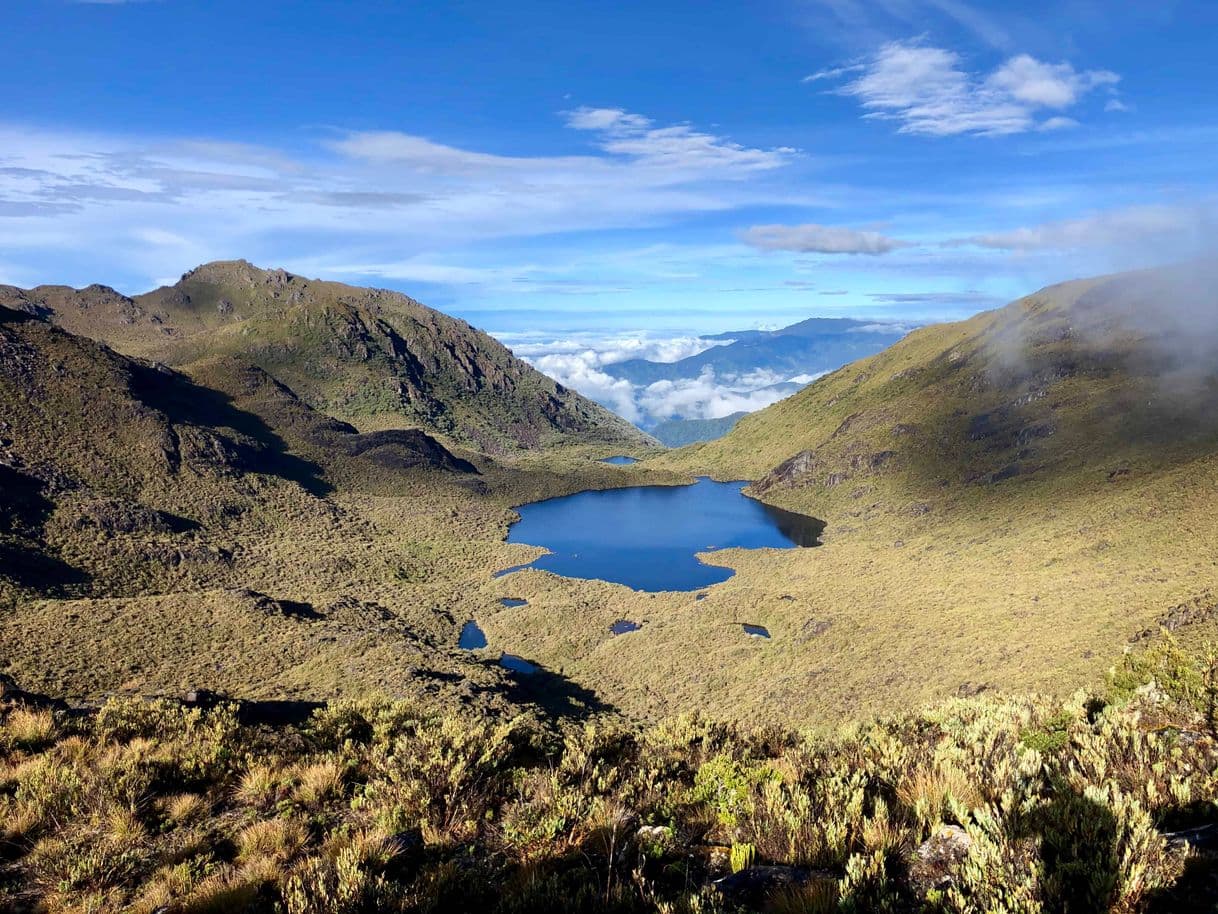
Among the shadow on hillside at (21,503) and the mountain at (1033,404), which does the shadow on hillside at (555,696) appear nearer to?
the shadow on hillside at (21,503)

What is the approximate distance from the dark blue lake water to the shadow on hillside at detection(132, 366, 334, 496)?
43.7 meters

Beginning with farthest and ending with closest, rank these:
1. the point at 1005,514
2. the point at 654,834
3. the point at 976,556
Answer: the point at 1005,514, the point at 976,556, the point at 654,834

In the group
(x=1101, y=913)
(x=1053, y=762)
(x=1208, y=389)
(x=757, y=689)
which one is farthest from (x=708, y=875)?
(x=1208, y=389)

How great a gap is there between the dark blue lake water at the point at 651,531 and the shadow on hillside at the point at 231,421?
4369 cm

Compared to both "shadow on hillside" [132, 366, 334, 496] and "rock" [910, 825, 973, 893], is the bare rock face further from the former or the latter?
"rock" [910, 825, 973, 893]

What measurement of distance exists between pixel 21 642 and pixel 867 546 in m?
104

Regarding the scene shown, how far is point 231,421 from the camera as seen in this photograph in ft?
426

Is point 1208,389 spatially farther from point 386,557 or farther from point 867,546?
point 386,557

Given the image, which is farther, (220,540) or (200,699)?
(220,540)

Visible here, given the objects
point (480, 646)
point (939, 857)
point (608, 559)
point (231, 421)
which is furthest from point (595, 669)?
point (231, 421)

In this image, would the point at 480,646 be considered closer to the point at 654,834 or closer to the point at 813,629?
the point at 813,629

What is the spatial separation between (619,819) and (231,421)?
144m

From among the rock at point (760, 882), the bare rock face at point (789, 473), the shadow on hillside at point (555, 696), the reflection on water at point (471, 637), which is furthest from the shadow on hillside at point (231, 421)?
the rock at point (760, 882)

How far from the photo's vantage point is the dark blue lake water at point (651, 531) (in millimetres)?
107062
